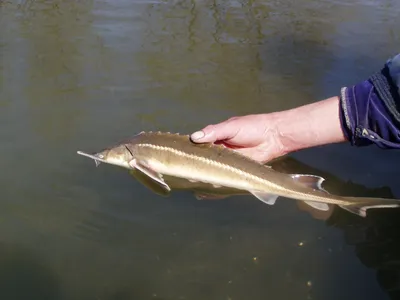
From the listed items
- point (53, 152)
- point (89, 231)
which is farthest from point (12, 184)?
point (89, 231)

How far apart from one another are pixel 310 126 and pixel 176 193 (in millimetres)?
811

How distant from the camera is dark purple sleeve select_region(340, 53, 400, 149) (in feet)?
7.95

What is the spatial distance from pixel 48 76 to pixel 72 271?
2166 millimetres

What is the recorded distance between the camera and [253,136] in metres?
2.87

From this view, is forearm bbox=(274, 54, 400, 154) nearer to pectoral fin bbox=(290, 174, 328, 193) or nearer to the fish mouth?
pectoral fin bbox=(290, 174, 328, 193)

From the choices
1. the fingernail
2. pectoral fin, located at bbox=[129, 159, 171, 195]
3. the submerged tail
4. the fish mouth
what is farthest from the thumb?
the submerged tail

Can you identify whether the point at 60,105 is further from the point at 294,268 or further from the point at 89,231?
the point at 294,268

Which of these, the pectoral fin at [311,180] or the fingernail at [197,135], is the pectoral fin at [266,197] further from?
the fingernail at [197,135]

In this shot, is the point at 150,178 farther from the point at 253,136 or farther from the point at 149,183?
the point at 253,136

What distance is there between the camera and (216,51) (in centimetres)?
461

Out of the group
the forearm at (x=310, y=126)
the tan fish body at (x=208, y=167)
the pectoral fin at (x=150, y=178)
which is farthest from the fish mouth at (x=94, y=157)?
the forearm at (x=310, y=126)

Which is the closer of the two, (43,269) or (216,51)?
(43,269)

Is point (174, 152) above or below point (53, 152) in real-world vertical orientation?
above

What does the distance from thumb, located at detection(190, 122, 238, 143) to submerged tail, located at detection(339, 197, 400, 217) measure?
0.71 meters
